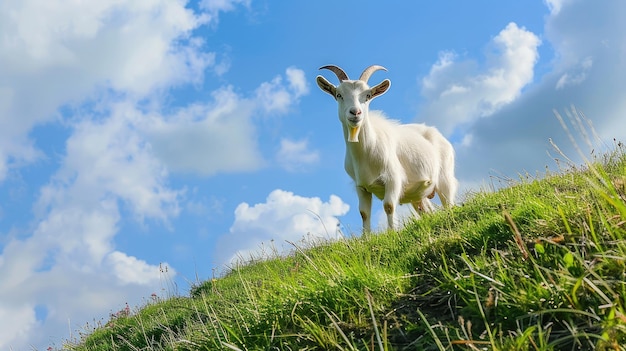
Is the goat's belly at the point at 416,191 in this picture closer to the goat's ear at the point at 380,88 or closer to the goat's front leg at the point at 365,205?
the goat's front leg at the point at 365,205

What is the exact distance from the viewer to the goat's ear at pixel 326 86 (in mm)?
10484

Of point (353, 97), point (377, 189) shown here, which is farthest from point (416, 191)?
point (353, 97)

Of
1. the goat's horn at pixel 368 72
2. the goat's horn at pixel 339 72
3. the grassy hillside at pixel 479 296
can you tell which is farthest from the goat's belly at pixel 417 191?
the grassy hillside at pixel 479 296

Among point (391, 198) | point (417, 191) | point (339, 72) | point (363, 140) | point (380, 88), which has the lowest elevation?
point (391, 198)

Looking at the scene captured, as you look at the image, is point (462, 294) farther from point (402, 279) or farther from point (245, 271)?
point (245, 271)

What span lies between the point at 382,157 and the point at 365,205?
898 mm

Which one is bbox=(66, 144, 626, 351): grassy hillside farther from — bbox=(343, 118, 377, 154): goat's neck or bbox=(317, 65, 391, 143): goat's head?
bbox=(343, 118, 377, 154): goat's neck

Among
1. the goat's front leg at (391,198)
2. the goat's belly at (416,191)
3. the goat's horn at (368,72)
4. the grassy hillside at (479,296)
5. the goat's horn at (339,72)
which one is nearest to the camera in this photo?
the grassy hillside at (479,296)

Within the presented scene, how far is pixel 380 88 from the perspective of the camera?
10633mm

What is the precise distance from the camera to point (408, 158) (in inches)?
452

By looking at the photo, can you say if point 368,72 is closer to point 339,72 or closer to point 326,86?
point 339,72

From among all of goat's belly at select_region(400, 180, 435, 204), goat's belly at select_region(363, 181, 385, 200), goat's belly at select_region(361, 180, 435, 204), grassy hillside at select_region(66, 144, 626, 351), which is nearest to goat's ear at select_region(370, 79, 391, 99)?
goat's belly at select_region(363, 181, 385, 200)

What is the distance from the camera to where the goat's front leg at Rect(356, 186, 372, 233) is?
34.8ft

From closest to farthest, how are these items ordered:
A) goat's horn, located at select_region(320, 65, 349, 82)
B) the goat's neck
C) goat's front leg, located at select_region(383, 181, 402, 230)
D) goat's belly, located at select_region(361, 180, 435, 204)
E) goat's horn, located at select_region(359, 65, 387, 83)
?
goat's front leg, located at select_region(383, 181, 402, 230) < the goat's neck < goat's horn, located at select_region(320, 65, 349, 82) < goat's horn, located at select_region(359, 65, 387, 83) < goat's belly, located at select_region(361, 180, 435, 204)
